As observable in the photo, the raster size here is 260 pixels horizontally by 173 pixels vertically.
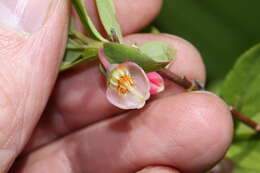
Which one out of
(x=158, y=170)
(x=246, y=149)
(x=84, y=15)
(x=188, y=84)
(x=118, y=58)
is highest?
(x=84, y=15)

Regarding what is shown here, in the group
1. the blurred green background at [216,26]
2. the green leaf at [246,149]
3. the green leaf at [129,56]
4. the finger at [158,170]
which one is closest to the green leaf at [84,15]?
the green leaf at [129,56]

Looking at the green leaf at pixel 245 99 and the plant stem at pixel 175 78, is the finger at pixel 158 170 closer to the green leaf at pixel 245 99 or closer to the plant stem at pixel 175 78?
the plant stem at pixel 175 78

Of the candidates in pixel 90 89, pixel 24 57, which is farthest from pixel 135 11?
pixel 24 57

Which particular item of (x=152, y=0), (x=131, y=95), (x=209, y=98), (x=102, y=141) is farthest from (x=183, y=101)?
(x=152, y=0)

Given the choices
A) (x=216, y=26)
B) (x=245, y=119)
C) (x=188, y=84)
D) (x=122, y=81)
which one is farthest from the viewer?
(x=216, y=26)

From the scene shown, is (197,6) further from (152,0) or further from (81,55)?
(81,55)

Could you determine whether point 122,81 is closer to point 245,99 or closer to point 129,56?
point 129,56
